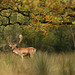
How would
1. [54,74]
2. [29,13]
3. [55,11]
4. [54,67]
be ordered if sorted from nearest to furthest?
[54,74], [54,67], [55,11], [29,13]

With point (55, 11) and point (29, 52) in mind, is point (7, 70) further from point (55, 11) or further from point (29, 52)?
point (55, 11)

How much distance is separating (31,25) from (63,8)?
83.7 inches

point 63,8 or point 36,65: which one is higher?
point 63,8

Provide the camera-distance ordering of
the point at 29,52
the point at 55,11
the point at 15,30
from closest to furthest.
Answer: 1. the point at 29,52
2. the point at 55,11
3. the point at 15,30

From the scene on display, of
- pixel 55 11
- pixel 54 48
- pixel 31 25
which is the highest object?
pixel 55 11

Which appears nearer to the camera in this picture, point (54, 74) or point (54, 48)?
point (54, 74)

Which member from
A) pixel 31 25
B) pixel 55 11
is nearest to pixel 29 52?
pixel 31 25

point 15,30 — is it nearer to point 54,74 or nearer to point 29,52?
point 29,52

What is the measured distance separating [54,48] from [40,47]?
0.98 meters

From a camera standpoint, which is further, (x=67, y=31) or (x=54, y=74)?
(x=67, y=31)

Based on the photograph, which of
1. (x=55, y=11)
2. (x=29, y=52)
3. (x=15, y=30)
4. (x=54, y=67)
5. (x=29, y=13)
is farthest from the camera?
(x=15, y=30)

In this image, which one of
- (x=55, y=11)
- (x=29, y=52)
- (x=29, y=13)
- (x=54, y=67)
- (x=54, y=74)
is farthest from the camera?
(x=29, y=13)

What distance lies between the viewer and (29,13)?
12562 millimetres

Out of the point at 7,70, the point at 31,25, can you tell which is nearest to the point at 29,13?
the point at 31,25
